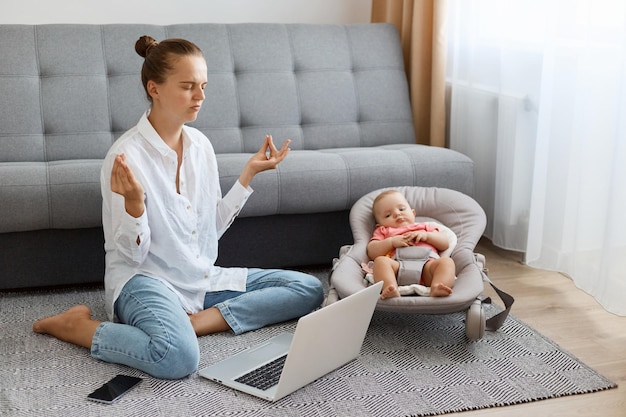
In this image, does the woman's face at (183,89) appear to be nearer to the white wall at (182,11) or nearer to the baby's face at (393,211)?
the baby's face at (393,211)

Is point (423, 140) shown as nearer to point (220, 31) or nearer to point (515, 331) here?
point (220, 31)

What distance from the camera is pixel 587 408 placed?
86.8 inches

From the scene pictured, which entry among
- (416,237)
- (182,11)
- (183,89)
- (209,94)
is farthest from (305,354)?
(182,11)

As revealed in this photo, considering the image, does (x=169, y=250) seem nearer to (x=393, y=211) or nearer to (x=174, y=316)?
(x=174, y=316)

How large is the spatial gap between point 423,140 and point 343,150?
0.60 metres

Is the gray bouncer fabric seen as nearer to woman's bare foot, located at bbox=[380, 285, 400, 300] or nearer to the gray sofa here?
woman's bare foot, located at bbox=[380, 285, 400, 300]

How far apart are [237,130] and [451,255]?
1.13m

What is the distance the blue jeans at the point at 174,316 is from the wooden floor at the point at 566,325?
2.37ft

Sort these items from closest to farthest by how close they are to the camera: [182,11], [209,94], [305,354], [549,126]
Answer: [305,354] < [549,126] < [209,94] < [182,11]

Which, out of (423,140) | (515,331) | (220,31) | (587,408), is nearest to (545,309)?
(515,331)

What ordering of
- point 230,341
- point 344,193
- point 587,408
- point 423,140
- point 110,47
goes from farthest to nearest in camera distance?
point 423,140
point 110,47
point 344,193
point 230,341
point 587,408

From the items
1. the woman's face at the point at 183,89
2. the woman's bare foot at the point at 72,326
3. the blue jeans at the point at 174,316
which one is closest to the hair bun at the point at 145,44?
the woman's face at the point at 183,89

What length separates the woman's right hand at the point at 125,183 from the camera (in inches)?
87.1

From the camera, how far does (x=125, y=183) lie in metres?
2.23
